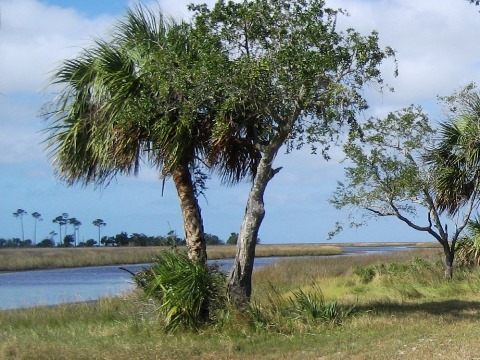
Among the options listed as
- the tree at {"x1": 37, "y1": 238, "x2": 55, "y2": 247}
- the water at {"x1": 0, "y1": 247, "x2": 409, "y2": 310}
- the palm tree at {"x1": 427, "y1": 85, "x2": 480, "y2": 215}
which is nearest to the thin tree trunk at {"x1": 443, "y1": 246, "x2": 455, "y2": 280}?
the palm tree at {"x1": 427, "y1": 85, "x2": 480, "y2": 215}

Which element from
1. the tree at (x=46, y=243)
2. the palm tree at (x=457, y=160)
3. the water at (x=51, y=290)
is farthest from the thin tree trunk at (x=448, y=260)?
the tree at (x=46, y=243)

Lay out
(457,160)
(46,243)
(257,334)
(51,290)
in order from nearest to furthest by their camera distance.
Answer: (257,334)
(457,160)
(51,290)
(46,243)

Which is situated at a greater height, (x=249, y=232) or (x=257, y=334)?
(x=249, y=232)

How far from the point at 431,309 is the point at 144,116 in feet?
22.0

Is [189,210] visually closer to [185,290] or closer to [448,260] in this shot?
[185,290]

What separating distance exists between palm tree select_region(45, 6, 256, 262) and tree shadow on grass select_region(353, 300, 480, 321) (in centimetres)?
337

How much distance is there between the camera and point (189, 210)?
14695 millimetres

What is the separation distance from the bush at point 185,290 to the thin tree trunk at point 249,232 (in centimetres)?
26

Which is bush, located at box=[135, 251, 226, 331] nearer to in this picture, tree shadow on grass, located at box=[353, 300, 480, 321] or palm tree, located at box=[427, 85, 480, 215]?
tree shadow on grass, located at box=[353, 300, 480, 321]

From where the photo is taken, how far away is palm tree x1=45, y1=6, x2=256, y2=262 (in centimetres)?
1338

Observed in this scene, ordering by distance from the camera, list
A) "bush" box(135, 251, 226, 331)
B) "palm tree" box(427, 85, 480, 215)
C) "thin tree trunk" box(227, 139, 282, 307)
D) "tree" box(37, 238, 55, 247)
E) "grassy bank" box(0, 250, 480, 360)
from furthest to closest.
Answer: "tree" box(37, 238, 55, 247) → "palm tree" box(427, 85, 480, 215) → "thin tree trunk" box(227, 139, 282, 307) → "bush" box(135, 251, 226, 331) → "grassy bank" box(0, 250, 480, 360)

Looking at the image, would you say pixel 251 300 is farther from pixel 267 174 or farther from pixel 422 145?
pixel 422 145

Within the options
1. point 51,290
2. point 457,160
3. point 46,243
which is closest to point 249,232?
point 457,160

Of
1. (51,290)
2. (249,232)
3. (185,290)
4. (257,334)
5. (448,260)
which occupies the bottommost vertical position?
(257,334)
